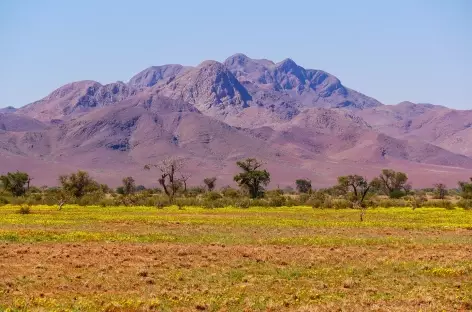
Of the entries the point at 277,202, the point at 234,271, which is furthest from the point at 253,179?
the point at 234,271

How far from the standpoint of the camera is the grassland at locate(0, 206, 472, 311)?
1794cm

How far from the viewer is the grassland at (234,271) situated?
17938 mm

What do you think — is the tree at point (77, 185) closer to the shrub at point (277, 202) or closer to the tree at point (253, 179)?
the tree at point (253, 179)

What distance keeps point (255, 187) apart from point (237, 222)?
208 feet

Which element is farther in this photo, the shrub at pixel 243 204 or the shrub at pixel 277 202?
the shrub at pixel 277 202

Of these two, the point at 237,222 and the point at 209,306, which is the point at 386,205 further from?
the point at 209,306

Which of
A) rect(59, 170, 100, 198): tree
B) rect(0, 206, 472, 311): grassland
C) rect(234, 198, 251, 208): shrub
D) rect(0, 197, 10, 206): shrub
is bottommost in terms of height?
rect(0, 206, 472, 311): grassland

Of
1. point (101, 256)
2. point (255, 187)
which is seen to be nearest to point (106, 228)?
point (101, 256)

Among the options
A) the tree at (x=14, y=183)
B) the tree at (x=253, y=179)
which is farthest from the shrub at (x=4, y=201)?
the tree at (x=253, y=179)

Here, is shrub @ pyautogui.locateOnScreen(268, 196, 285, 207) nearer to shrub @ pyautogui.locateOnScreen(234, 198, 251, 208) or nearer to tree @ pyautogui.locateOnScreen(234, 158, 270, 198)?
shrub @ pyautogui.locateOnScreen(234, 198, 251, 208)

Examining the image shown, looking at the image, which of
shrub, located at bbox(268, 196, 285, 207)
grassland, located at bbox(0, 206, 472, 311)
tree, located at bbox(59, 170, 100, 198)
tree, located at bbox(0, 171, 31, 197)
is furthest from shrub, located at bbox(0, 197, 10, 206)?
grassland, located at bbox(0, 206, 472, 311)

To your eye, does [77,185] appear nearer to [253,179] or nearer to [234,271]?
[253,179]

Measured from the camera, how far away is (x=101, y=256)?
88.2 feet

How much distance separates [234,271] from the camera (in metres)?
23.4
